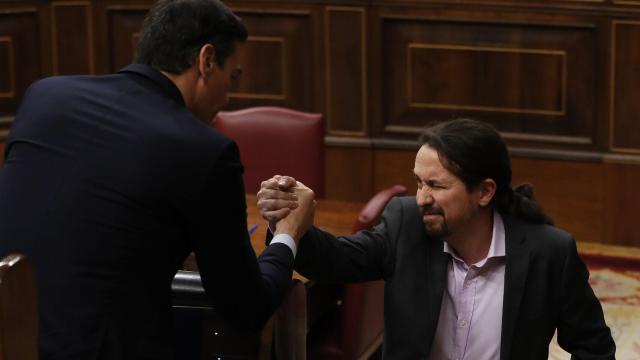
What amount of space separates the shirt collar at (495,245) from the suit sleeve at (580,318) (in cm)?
14

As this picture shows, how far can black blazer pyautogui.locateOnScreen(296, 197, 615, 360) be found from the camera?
2.46 metres

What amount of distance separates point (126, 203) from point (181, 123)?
163mm

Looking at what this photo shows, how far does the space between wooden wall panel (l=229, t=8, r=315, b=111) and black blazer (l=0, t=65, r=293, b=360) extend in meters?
3.95

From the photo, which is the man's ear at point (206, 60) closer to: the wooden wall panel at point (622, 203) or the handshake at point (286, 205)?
the handshake at point (286, 205)

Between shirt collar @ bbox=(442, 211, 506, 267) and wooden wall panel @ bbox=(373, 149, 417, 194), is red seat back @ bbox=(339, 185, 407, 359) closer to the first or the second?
shirt collar @ bbox=(442, 211, 506, 267)

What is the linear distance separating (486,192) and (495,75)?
3300 mm

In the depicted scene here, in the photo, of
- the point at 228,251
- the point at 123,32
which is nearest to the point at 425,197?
the point at 228,251

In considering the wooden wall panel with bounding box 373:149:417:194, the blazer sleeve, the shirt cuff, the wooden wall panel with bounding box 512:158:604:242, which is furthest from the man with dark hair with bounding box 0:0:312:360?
the wooden wall panel with bounding box 373:149:417:194

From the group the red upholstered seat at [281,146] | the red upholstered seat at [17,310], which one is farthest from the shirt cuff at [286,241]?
the red upholstered seat at [281,146]

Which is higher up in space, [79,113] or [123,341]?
[79,113]

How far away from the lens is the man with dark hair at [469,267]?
2463 millimetres

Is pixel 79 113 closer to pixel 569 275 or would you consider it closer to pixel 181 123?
pixel 181 123

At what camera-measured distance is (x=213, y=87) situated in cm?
216

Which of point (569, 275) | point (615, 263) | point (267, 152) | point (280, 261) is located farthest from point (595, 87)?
point (280, 261)
